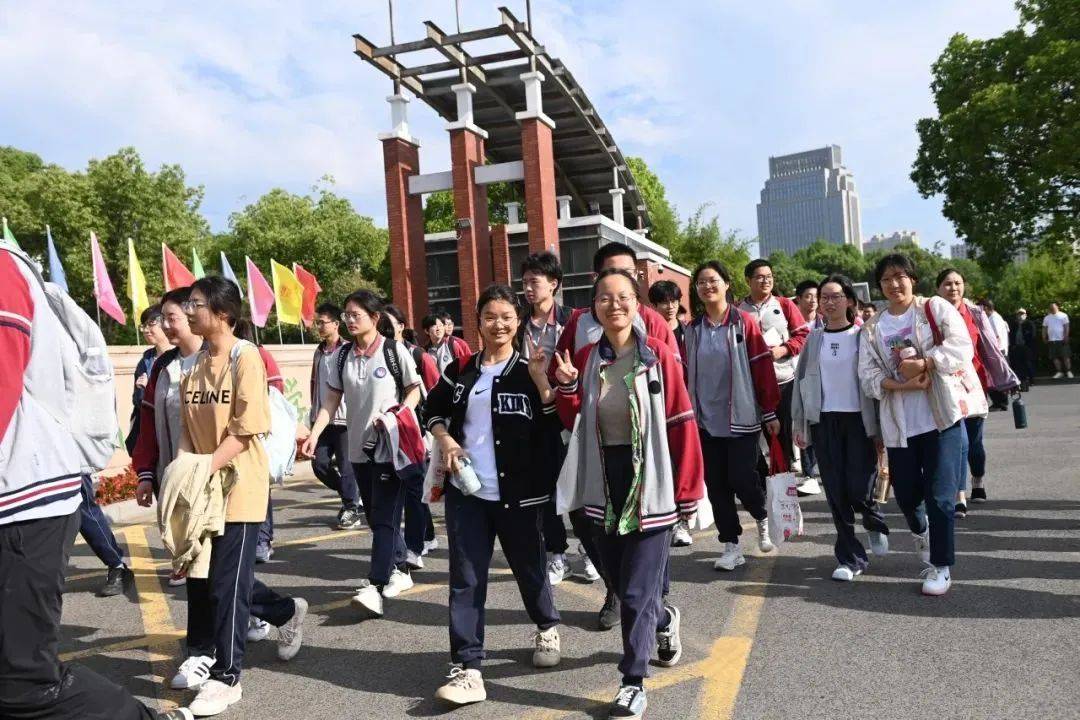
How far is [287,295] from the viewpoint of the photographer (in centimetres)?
1942

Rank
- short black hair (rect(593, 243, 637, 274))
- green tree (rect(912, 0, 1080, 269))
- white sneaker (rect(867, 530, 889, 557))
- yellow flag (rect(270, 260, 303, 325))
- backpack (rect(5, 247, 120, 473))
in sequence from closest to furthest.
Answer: backpack (rect(5, 247, 120, 473)) < short black hair (rect(593, 243, 637, 274)) < white sneaker (rect(867, 530, 889, 557)) < yellow flag (rect(270, 260, 303, 325)) < green tree (rect(912, 0, 1080, 269))

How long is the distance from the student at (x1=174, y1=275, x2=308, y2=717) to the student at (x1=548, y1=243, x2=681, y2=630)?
1.44 metres

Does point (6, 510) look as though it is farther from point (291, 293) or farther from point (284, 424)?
point (291, 293)

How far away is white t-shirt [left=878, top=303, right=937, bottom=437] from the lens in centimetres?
509

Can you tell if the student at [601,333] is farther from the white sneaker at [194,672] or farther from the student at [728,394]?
the white sneaker at [194,672]

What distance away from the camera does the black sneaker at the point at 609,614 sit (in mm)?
4742

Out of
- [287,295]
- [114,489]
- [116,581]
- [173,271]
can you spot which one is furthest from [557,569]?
[287,295]

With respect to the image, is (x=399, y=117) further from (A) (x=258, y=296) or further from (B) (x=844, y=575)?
(B) (x=844, y=575)

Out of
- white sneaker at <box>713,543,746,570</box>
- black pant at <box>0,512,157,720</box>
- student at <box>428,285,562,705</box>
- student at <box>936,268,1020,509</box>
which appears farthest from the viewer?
student at <box>936,268,1020,509</box>

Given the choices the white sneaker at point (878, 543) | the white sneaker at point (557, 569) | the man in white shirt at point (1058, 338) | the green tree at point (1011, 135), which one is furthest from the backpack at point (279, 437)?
the green tree at point (1011, 135)

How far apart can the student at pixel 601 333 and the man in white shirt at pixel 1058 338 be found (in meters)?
20.2

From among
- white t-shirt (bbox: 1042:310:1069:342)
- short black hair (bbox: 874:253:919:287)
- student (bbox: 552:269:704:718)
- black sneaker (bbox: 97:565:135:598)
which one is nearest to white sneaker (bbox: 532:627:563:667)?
student (bbox: 552:269:704:718)

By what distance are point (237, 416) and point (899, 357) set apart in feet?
12.5

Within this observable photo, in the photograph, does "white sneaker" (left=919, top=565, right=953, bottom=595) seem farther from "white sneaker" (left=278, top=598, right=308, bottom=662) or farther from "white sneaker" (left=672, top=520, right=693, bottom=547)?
"white sneaker" (left=278, top=598, right=308, bottom=662)
